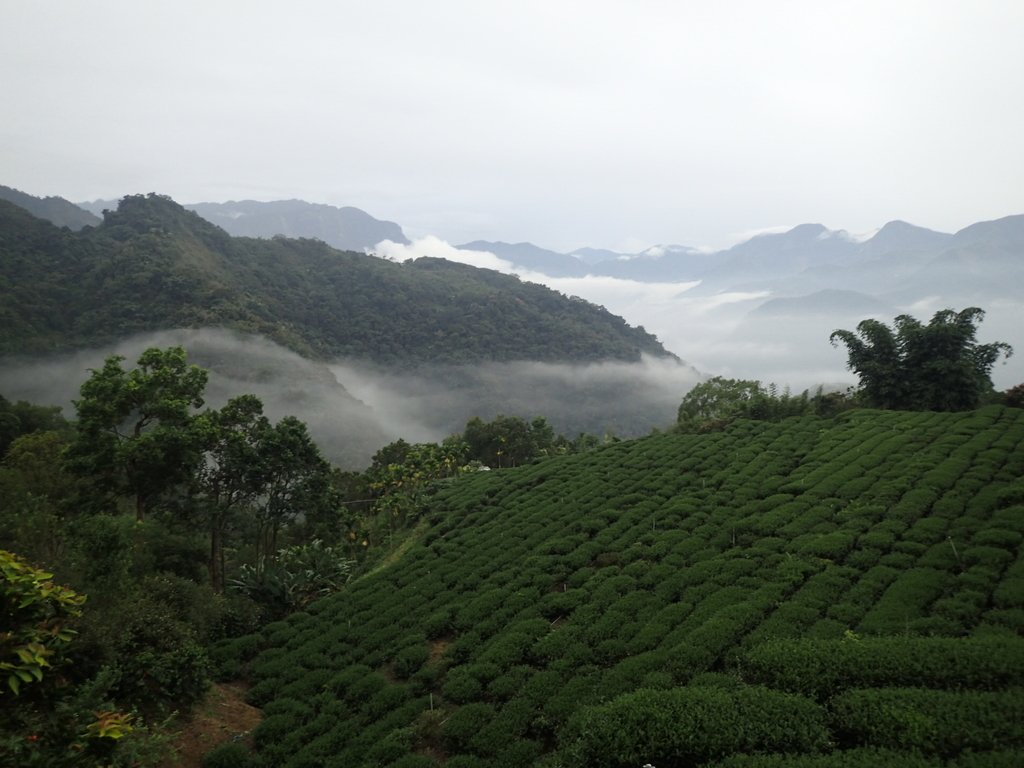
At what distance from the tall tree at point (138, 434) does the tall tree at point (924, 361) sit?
27.7 metres

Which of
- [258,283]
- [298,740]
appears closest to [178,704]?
[298,740]

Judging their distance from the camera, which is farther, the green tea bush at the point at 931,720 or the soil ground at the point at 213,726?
the soil ground at the point at 213,726

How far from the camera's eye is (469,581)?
50.5ft

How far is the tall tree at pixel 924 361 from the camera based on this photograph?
79.9 feet

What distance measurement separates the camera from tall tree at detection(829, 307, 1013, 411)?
2434 cm

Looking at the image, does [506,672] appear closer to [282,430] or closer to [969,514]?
[969,514]

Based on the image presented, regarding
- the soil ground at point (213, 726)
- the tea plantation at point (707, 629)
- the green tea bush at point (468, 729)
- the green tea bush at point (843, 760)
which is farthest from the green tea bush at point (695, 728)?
the soil ground at point (213, 726)

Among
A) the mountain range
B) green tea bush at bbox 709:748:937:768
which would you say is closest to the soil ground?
green tea bush at bbox 709:748:937:768

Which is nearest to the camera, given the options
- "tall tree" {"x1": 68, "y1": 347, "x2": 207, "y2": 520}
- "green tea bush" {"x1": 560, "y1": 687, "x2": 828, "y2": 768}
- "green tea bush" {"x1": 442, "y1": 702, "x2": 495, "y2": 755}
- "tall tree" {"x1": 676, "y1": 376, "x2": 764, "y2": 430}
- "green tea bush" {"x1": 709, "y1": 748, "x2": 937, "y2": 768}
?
"green tea bush" {"x1": 709, "y1": 748, "x2": 937, "y2": 768}

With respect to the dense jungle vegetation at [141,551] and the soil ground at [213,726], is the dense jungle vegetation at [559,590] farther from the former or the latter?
the soil ground at [213,726]

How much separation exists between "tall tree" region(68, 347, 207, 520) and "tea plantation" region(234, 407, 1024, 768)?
22.0ft

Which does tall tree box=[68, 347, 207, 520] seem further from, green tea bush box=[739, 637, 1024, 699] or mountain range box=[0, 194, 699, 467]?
mountain range box=[0, 194, 699, 467]

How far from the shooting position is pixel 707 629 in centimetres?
997

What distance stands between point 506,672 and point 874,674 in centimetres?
601
